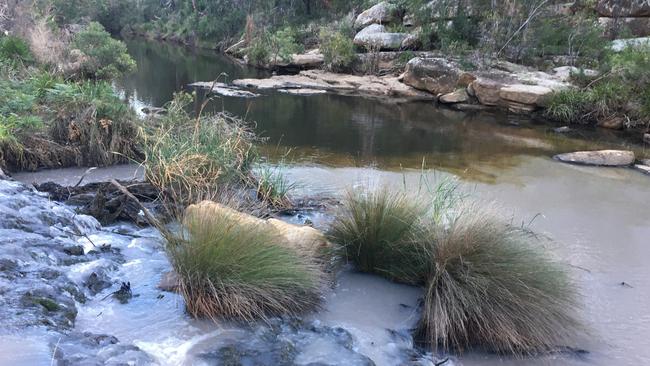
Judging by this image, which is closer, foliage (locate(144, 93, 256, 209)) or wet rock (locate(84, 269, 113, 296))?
wet rock (locate(84, 269, 113, 296))

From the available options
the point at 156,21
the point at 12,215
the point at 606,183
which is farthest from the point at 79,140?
the point at 156,21

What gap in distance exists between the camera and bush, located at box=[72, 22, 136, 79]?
14.3 m

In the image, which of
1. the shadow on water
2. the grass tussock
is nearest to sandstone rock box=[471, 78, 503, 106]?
the shadow on water

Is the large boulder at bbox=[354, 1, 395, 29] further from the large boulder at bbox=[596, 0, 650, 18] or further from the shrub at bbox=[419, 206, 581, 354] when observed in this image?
the shrub at bbox=[419, 206, 581, 354]

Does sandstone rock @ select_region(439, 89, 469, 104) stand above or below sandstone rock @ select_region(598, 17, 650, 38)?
below

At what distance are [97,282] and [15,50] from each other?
936 cm

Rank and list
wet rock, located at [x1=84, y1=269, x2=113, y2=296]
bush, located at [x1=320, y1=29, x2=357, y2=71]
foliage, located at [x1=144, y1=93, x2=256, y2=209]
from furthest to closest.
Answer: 1. bush, located at [x1=320, y1=29, x2=357, y2=71]
2. foliage, located at [x1=144, y1=93, x2=256, y2=209]
3. wet rock, located at [x1=84, y1=269, x2=113, y2=296]

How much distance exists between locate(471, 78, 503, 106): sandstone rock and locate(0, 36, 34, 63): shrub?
11.4 metres

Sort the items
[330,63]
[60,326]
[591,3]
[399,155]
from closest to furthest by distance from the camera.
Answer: [60,326], [399,155], [591,3], [330,63]

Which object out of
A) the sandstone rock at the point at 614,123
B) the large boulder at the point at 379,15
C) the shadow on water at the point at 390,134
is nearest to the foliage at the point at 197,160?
the shadow on water at the point at 390,134

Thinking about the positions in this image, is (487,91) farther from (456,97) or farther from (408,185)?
(408,185)

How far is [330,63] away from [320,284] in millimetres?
18408

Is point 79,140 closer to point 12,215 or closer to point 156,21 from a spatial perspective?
point 12,215

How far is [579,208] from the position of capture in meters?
7.23
